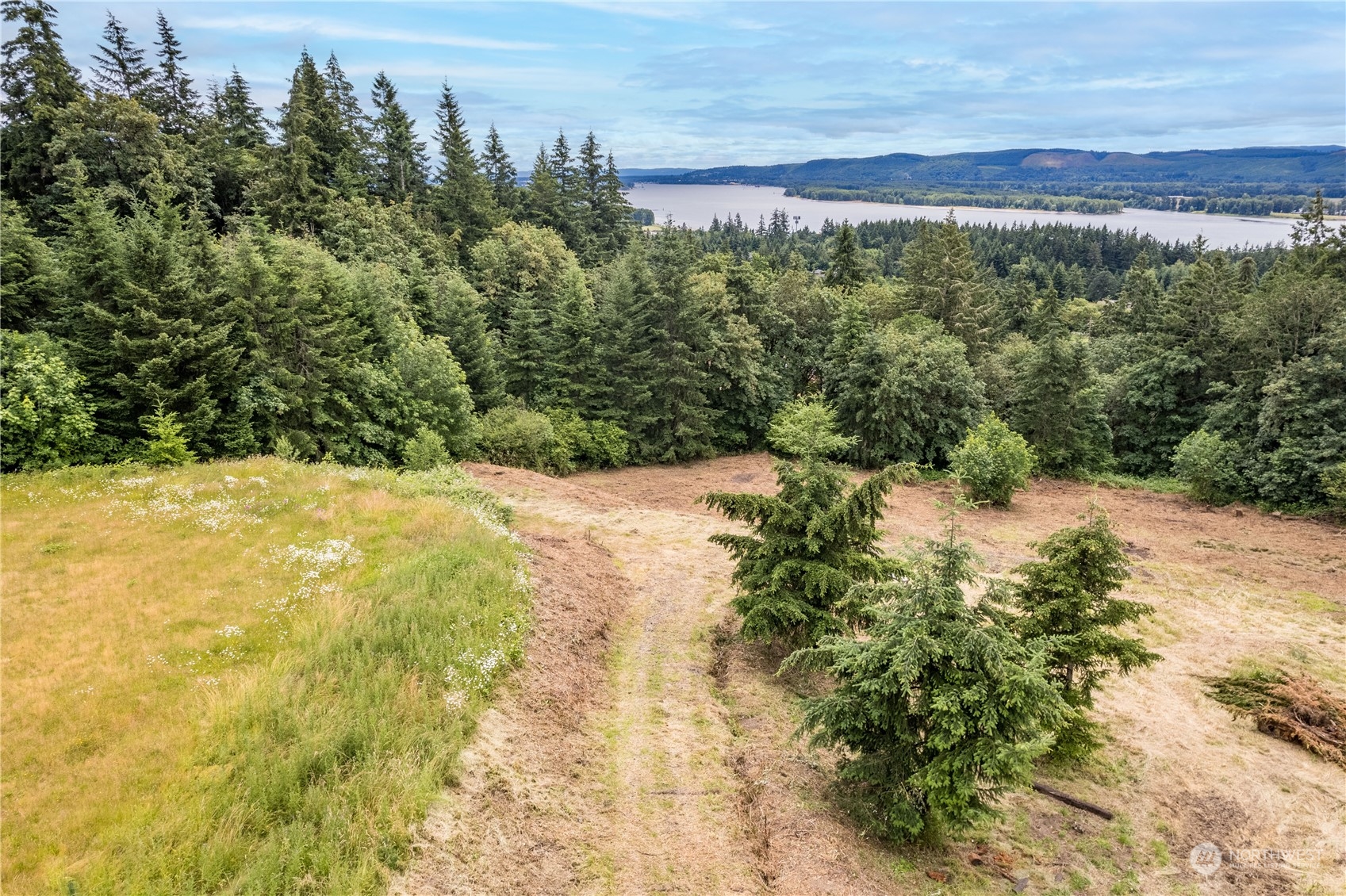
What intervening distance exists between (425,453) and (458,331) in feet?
38.6

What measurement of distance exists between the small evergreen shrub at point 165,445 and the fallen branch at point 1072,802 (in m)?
21.3

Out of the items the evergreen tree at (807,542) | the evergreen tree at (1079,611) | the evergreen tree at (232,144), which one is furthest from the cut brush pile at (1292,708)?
the evergreen tree at (232,144)

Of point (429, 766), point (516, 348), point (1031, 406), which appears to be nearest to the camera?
point (429, 766)

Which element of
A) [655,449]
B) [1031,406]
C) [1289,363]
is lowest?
[655,449]

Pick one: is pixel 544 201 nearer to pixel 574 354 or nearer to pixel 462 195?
pixel 462 195

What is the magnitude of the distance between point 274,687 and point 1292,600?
73.1 ft

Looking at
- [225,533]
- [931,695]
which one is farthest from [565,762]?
[225,533]

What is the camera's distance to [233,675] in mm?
8914

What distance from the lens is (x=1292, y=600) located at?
16.1 meters

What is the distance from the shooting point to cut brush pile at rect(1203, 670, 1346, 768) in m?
10.8

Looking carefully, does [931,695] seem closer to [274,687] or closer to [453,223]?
[274,687]

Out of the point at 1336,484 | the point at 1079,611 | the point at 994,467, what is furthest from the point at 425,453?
the point at 1336,484

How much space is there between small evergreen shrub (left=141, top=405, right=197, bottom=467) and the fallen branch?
21306mm

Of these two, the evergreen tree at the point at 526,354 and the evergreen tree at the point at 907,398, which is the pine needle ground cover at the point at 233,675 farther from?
the evergreen tree at the point at 907,398
